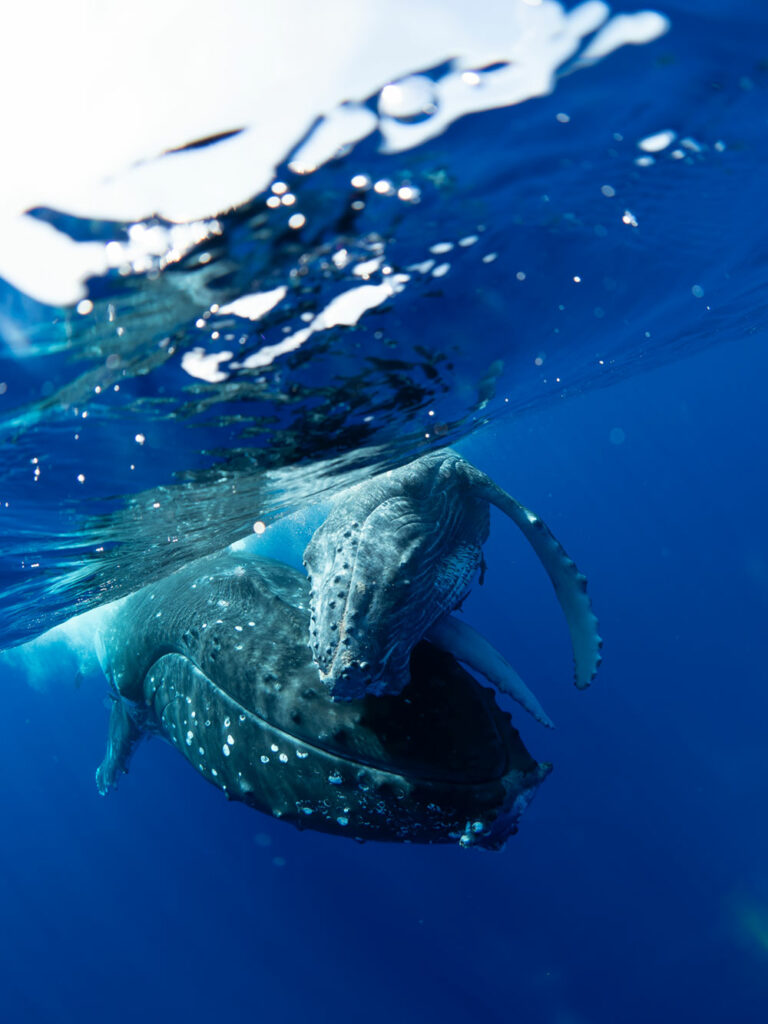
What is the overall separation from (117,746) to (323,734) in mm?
7598

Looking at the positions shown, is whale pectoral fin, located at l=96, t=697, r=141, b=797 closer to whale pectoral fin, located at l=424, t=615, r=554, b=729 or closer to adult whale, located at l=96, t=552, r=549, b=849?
adult whale, located at l=96, t=552, r=549, b=849

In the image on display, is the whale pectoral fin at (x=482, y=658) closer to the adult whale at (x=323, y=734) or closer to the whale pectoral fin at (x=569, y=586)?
the adult whale at (x=323, y=734)

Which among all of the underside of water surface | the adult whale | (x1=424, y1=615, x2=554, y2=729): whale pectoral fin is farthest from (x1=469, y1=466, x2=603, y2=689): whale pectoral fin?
the underside of water surface

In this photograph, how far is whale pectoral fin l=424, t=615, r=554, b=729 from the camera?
624 centimetres

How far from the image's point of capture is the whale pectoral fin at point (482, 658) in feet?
20.5

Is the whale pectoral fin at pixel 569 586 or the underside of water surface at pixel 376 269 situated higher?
the underside of water surface at pixel 376 269

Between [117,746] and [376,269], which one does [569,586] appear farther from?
[117,746]

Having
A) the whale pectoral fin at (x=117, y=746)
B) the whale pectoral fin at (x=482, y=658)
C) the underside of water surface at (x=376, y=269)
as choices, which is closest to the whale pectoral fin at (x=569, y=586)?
the whale pectoral fin at (x=482, y=658)

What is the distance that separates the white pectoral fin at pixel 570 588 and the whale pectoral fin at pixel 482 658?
734 mm

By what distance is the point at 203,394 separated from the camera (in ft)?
24.1

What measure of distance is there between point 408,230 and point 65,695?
250 ft

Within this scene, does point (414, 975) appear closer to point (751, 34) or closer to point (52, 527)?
point (52, 527)

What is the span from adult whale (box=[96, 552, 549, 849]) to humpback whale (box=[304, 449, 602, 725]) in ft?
1.52

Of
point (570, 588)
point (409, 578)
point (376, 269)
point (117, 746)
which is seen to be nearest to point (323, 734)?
point (409, 578)
